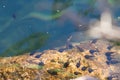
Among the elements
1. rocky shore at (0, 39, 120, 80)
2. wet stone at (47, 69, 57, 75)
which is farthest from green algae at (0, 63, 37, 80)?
wet stone at (47, 69, 57, 75)

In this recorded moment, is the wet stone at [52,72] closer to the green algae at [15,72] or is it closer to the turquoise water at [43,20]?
the green algae at [15,72]

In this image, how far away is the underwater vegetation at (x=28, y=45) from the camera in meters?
4.17

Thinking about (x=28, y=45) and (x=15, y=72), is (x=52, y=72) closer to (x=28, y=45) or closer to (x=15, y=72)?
(x=15, y=72)

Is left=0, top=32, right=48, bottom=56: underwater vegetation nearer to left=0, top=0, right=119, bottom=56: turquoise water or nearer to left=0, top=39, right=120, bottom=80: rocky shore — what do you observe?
left=0, top=0, right=119, bottom=56: turquoise water

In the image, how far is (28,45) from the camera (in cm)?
430

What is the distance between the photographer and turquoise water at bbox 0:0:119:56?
4305 mm

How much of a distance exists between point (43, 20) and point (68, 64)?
3.42ft

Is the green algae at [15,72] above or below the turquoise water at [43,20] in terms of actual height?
below

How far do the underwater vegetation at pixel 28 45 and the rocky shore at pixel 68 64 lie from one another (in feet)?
0.58

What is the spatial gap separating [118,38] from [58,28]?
0.97 meters

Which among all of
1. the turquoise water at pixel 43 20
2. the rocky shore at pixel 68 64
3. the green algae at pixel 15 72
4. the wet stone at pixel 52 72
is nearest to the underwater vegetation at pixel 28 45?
the turquoise water at pixel 43 20

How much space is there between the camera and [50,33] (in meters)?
4.42

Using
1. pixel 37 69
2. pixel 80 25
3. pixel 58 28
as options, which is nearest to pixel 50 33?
pixel 58 28

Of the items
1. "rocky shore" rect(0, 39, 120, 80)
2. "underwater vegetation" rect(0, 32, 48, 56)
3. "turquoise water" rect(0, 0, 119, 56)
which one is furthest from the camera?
"turquoise water" rect(0, 0, 119, 56)
